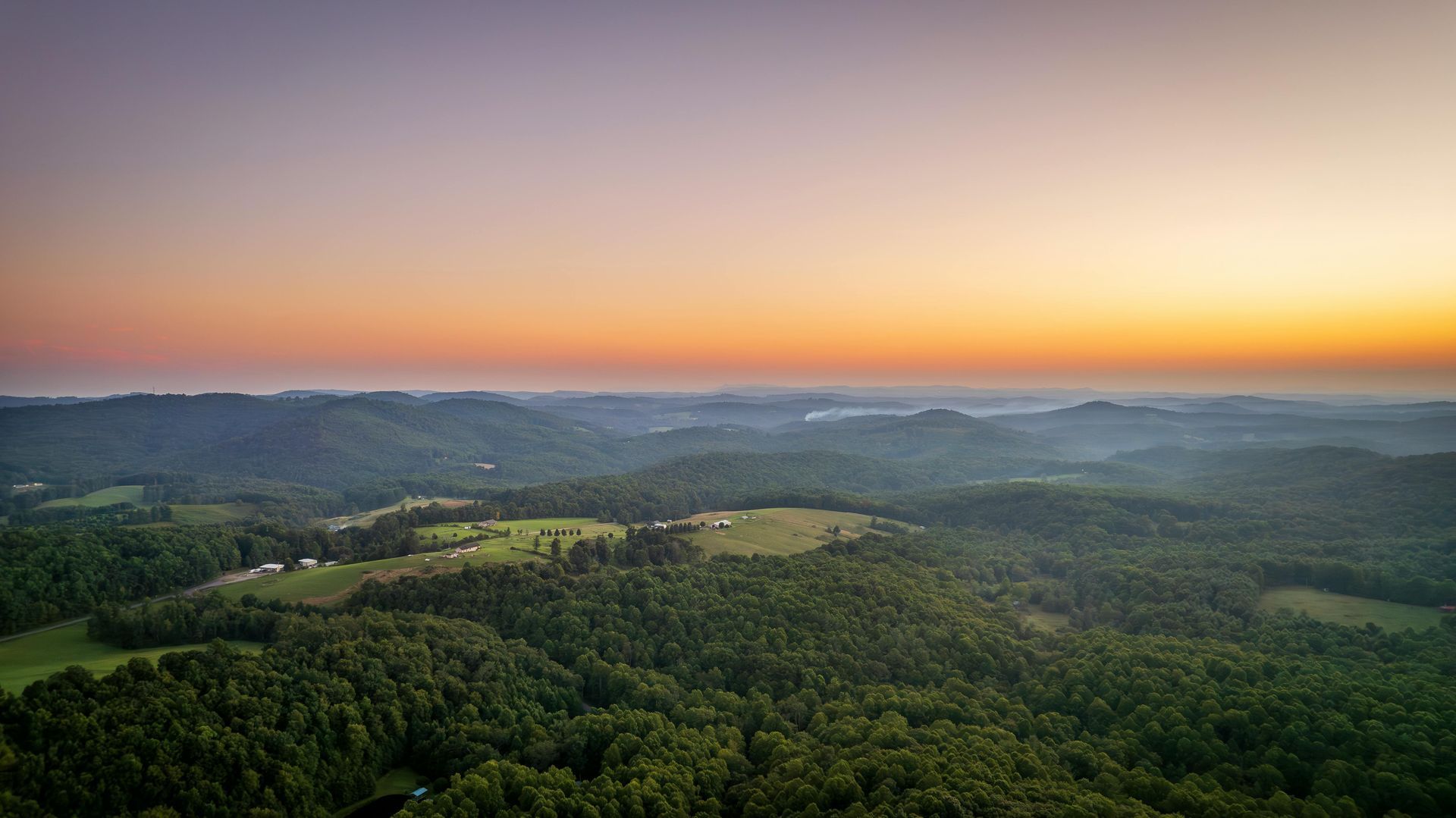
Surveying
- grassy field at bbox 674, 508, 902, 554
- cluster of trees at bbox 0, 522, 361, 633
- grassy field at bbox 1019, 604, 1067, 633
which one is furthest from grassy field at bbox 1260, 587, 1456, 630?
cluster of trees at bbox 0, 522, 361, 633

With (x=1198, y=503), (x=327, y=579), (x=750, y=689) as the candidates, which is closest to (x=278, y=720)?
(x=750, y=689)

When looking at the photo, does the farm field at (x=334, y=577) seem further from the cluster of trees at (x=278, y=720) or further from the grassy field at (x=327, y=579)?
the cluster of trees at (x=278, y=720)

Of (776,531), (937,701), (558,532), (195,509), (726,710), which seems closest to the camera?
(937,701)

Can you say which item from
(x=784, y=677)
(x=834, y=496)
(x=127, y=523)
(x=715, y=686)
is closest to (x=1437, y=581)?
(x=784, y=677)

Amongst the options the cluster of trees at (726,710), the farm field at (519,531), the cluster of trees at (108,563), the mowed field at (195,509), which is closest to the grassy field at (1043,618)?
the cluster of trees at (726,710)

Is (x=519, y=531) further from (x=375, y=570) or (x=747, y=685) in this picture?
(x=747, y=685)

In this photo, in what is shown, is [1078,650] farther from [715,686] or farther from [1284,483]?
[1284,483]
